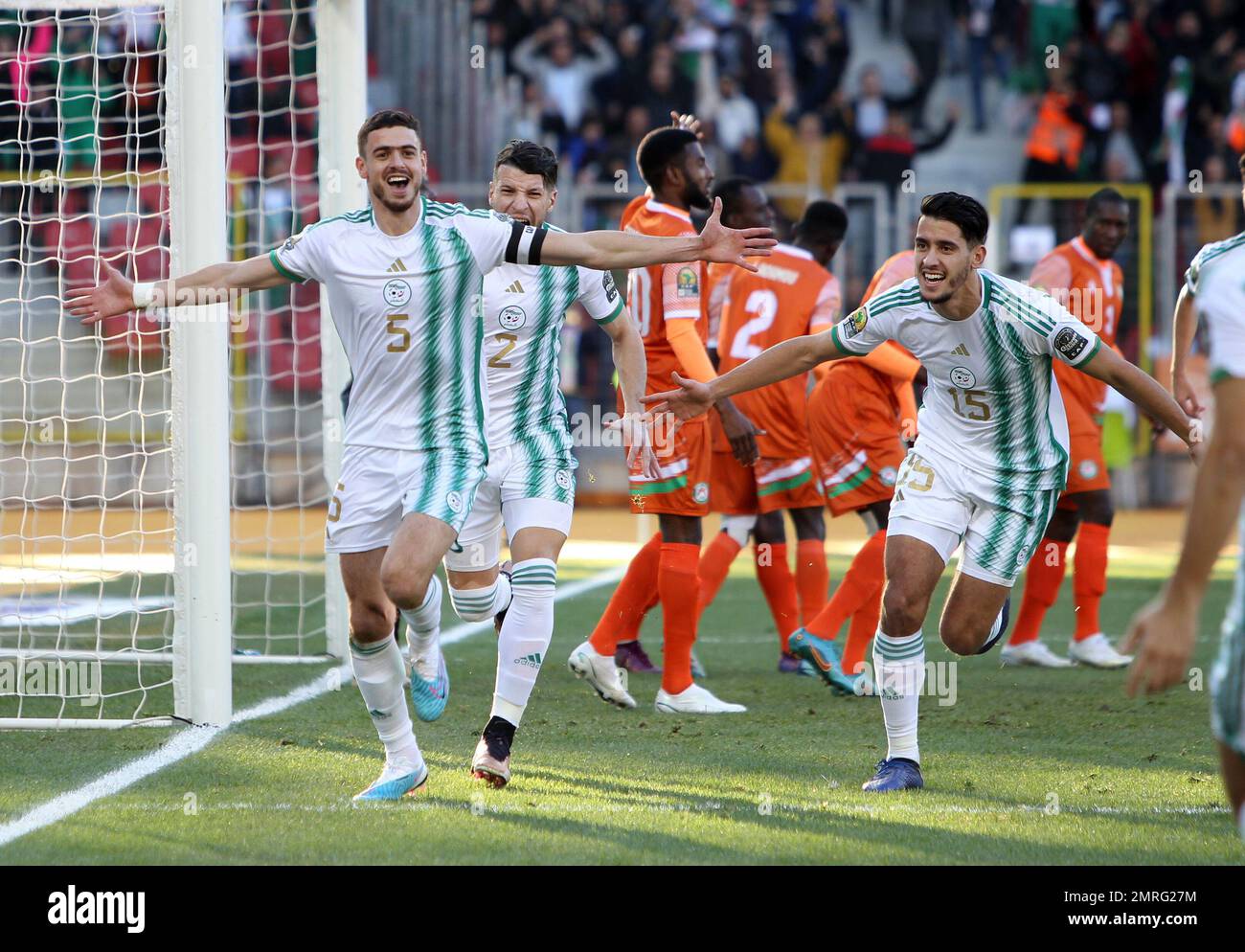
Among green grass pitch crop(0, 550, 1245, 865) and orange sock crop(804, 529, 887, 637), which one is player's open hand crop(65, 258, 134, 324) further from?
orange sock crop(804, 529, 887, 637)

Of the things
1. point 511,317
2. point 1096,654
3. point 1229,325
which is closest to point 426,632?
point 511,317

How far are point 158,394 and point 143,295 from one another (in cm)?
1161

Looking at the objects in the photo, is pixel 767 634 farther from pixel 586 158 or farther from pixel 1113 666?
pixel 586 158

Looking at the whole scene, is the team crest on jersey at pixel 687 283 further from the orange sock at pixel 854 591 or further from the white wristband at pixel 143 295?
the white wristband at pixel 143 295

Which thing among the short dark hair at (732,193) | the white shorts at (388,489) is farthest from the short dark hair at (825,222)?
the white shorts at (388,489)

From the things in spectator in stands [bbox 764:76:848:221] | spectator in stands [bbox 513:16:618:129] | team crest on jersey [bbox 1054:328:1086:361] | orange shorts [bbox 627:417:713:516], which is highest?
spectator in stands [bbox 513:16:618:129]

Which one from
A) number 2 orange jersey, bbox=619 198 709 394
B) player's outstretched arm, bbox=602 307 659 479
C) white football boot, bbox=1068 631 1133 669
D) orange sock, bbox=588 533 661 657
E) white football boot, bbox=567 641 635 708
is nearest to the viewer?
player's outstretched arm, bbox=602 307 659 479

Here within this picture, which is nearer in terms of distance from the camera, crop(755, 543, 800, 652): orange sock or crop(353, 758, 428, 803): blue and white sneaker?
crop(353, 758, 428, 803): blue and white sneaker

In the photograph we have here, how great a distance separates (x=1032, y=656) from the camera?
8609mm

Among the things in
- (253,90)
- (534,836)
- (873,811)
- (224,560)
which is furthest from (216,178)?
(253,90)

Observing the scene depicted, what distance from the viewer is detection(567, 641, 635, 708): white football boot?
7.35 metres

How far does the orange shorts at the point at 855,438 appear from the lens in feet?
26.1

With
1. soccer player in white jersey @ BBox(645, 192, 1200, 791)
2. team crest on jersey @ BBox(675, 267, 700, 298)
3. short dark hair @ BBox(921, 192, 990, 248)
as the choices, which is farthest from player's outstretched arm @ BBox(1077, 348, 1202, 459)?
team crest on jersey @ BBox(675, 267, 700, 298)

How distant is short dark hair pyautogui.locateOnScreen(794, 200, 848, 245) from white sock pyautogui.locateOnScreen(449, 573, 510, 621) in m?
2.86
